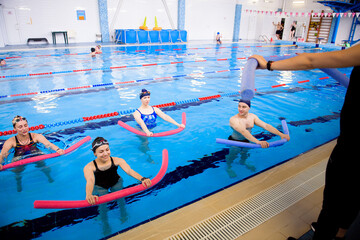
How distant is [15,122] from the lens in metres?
3.32

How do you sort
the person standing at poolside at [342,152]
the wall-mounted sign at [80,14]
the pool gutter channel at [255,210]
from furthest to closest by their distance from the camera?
the wall-mounted sign at [80,14]
the pool gutter channel at [255,210]
the person standing at poolside at [342,152]

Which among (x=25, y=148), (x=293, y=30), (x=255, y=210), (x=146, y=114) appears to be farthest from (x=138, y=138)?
(x=293, y=30)

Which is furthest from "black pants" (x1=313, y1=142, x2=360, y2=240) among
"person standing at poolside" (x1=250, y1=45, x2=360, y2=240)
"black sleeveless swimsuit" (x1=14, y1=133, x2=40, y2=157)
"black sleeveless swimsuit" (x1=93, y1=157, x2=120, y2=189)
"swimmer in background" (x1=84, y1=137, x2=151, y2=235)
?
"black sleeveless swimsuit" (x1=14, y1=133, x2=40, y2=157)

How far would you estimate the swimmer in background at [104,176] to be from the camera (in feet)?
8.57

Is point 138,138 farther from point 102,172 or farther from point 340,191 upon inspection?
point 340,191

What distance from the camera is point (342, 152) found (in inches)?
53.1

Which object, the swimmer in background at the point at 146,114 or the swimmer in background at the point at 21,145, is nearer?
the swimmer in background at the point at 21,145

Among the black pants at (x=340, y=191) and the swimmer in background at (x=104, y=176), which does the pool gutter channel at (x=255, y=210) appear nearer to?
the black pants at (x=340, y=191)

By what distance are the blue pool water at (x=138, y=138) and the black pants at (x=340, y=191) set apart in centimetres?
171

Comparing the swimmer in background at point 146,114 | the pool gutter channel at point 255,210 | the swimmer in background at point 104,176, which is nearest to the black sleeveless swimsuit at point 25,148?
the swimmer in background at point 104,176

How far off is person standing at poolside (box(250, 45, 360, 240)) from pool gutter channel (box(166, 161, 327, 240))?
2.20 feet

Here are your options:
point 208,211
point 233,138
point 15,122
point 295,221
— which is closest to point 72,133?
point 15,122

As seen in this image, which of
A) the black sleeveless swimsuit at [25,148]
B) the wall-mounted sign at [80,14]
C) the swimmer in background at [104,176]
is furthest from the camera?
the wall-mounted sign at [80,14]

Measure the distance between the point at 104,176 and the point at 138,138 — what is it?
1.82 meters
